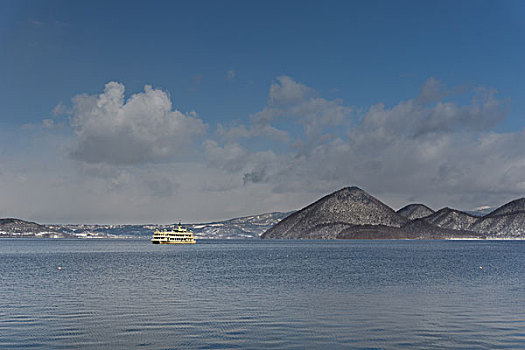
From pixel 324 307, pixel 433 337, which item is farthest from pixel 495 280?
pixel 433 337

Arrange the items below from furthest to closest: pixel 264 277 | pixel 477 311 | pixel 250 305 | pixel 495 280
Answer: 1. pixel 264 277
2. pixel 495 280
3. pixel 250 305
4. pixel 477 311

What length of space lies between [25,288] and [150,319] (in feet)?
112

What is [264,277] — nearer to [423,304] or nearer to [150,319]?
[423,304]

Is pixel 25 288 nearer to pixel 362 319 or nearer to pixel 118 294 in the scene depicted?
pixel 118 294

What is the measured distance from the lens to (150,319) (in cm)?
4731

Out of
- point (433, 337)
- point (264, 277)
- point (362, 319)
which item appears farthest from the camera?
point (264, 277)

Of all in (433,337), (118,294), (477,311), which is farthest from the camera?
(118,294)

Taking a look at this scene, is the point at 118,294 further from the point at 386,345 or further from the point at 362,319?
the point at 386,345

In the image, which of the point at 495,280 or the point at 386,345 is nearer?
the point at 386,345

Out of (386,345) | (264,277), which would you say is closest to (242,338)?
(386,345)

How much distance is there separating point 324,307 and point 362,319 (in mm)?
7909

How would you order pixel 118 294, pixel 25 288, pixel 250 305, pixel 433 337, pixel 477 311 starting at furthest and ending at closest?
pixel 25 288, pixel 118 294, pixel 250 305, pixel 477 311, pixel 433 337

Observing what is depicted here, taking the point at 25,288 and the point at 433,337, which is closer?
the point at 433,337

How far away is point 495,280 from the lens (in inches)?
3327
